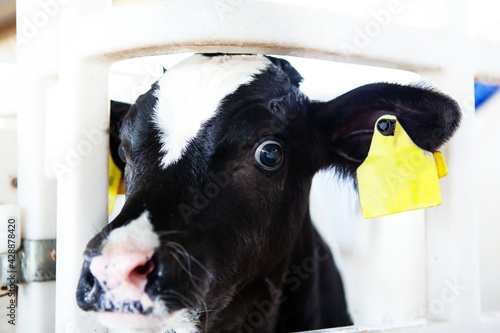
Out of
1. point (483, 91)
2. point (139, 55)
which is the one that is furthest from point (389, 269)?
point (139, 55)

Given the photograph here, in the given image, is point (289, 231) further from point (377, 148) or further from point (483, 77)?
point (483, 77)

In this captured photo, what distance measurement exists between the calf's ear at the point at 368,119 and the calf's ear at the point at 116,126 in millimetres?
824

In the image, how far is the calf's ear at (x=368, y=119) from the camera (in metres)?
1.31

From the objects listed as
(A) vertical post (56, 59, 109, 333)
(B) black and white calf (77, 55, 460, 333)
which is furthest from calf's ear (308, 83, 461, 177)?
(A) vertical post (56, 59, 109, 333)

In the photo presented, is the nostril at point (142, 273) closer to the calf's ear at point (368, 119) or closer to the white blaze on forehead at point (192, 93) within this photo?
the white blaze on forehead at point (192, 93)

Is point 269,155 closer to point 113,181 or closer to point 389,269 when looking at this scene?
point 113,181

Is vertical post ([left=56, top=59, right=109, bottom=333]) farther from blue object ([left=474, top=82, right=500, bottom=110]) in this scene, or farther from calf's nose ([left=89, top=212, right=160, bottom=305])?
blue object ([left=474, top=82, right=500, bottom=110])

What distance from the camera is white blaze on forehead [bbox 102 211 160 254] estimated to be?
3.12ft

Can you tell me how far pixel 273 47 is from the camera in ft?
3.74

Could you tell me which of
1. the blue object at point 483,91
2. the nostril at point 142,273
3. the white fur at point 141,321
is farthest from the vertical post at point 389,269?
the nostril at point 142,273

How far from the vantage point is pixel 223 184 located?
1.29 metres

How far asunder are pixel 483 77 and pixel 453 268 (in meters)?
0.64

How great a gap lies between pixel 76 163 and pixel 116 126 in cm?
76

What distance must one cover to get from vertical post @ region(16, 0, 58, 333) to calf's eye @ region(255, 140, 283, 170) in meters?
0.66
